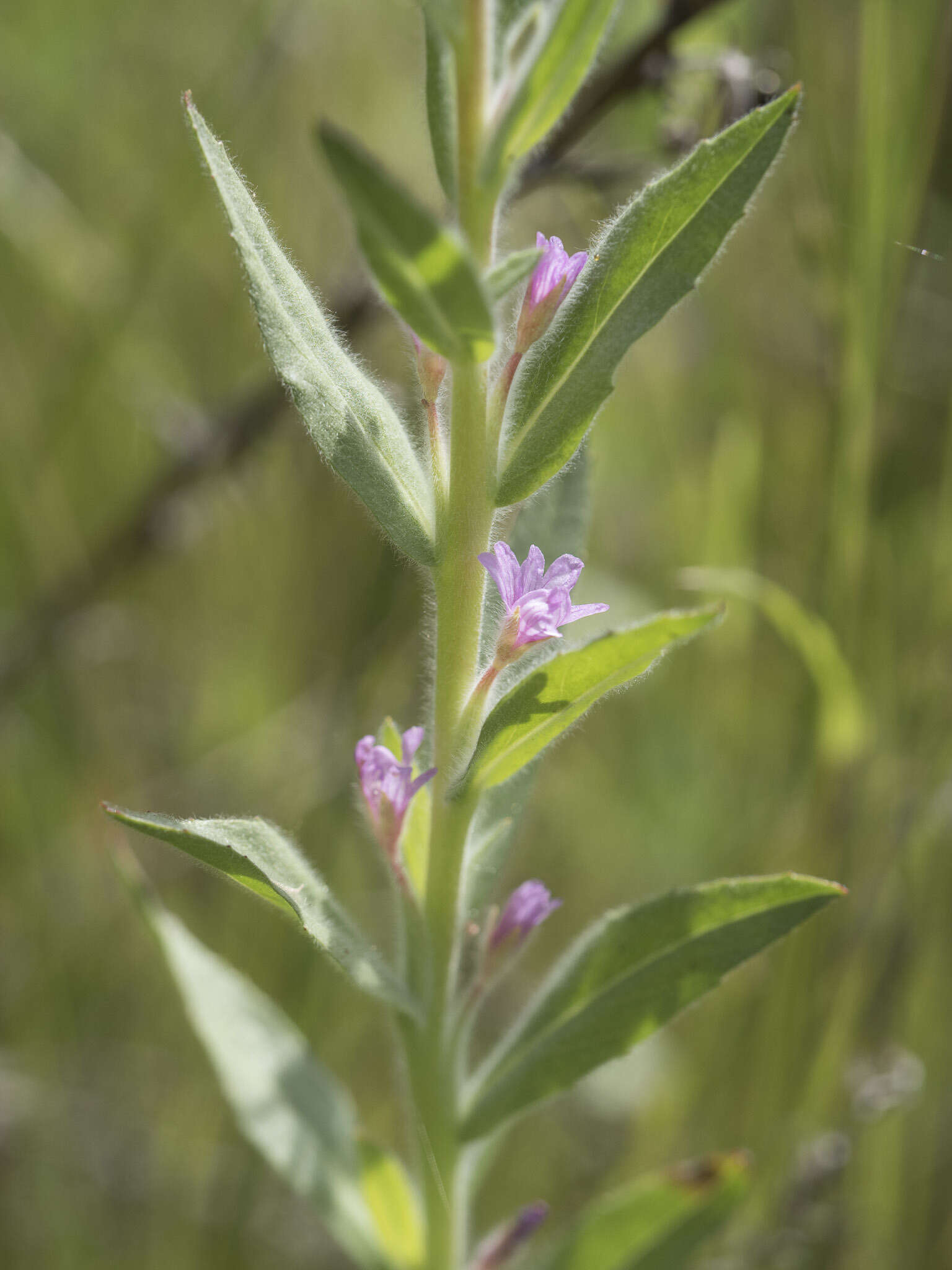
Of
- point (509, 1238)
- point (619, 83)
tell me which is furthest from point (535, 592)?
point (619, 83)

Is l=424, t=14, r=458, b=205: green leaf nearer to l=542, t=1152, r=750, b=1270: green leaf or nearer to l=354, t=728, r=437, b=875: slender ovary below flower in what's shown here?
l=354, t=728, r=437, b=875: slender ovary below flower

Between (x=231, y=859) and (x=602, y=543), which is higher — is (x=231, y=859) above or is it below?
above

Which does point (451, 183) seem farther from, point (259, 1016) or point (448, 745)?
point (259, 1016)

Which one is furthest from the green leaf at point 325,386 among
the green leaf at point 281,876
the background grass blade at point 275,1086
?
the background grass blade at point 275,1086

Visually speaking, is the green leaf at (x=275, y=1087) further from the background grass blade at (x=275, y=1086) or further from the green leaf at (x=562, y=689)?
the green leaf at (x=562, y=689)

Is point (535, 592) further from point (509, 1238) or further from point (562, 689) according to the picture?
point (509, 1238)

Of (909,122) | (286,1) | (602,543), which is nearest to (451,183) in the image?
Answer: (909,122)
